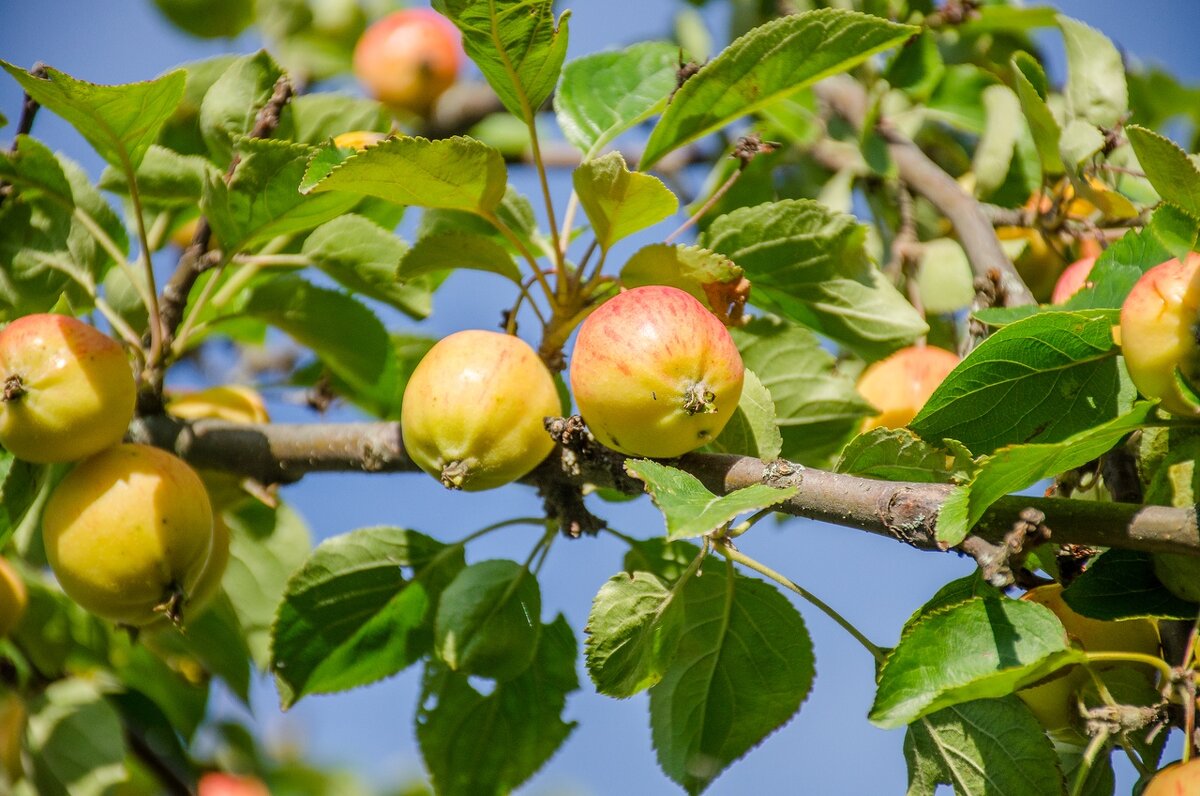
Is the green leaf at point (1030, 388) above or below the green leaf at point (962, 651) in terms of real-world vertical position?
above

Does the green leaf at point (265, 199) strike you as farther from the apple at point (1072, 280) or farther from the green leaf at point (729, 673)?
the apple at point (1072, 280)

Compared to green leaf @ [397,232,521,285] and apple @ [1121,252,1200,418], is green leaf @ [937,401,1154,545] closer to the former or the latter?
apple @ [1121,252,1200,418]

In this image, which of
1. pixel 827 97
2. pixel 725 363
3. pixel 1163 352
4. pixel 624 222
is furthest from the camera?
pixel 827 97

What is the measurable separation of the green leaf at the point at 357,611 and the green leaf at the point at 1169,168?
1010mm

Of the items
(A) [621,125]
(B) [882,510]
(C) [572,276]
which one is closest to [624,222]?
(C) [572,276]

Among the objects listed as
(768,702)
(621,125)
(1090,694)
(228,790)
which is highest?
(621,125)

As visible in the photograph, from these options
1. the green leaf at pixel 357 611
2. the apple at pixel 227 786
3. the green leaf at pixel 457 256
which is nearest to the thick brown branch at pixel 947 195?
the green leaf at pixel 457 256

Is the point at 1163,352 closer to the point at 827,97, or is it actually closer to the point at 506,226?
the point at 506,226

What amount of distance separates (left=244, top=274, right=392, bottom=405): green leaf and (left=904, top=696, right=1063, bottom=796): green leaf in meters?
0.95

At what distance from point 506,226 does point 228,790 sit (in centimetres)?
169

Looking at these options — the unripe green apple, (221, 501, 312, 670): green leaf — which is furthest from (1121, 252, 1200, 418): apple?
(221, 501, 312, 670): green leaf

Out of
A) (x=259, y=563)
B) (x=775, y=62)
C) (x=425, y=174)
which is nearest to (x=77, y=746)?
(x=259, y=563)

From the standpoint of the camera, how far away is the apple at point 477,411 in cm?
118

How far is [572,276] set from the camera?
1.42m
